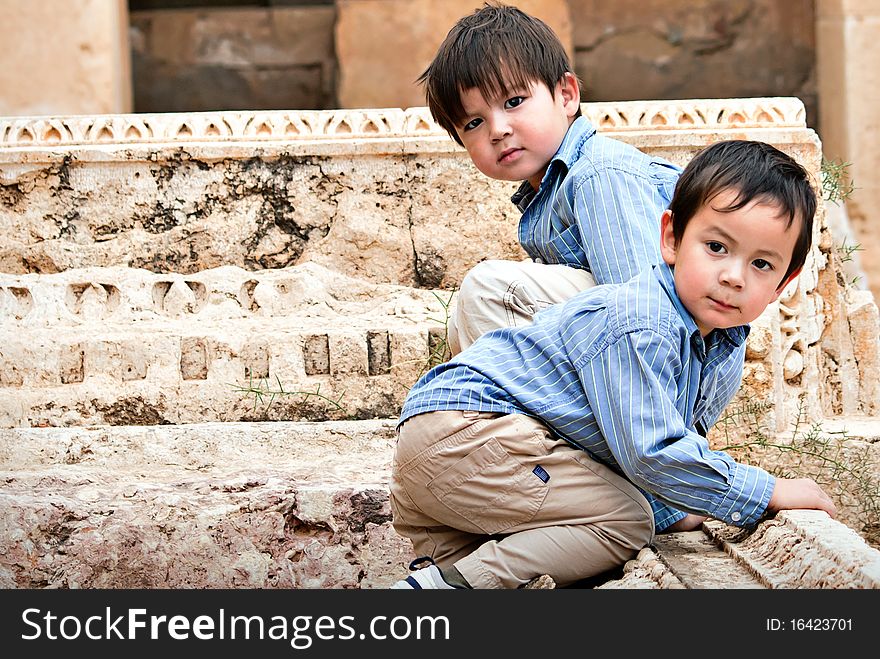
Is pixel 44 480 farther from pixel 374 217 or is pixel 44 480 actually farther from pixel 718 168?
pixel 718 168

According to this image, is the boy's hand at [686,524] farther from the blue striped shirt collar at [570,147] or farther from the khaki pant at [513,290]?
the blue striped shirt collar at [570,147]

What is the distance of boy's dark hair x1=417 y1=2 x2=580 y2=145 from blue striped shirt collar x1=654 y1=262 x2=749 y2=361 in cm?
51

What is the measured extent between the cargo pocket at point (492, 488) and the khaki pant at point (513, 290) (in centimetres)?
36

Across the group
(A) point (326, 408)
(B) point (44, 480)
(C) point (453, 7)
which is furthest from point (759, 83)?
(B) point (44, 480)

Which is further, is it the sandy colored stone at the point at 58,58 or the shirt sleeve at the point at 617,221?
the sandy colored stone at the point at 58,58

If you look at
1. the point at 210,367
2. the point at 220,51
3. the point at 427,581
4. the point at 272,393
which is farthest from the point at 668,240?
the point at 220,51

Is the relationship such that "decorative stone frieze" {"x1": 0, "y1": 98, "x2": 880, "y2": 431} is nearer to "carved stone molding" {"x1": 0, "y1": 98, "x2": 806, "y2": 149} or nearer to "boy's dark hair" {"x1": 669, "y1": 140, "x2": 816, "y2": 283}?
"carved stone molding" {"x1": 0, "y1": 98, "x2": 806, "y2": 149}

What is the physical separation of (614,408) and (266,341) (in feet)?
4.38

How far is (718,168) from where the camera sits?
1640 millimetres

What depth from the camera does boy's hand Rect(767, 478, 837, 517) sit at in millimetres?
1742

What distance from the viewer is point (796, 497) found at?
1.75m

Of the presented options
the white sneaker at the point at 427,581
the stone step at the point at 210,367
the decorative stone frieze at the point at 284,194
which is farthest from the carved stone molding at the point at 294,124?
the white sneaker at the point at 427,581

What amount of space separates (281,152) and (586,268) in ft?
4.38

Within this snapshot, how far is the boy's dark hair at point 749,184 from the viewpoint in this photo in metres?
1.59
